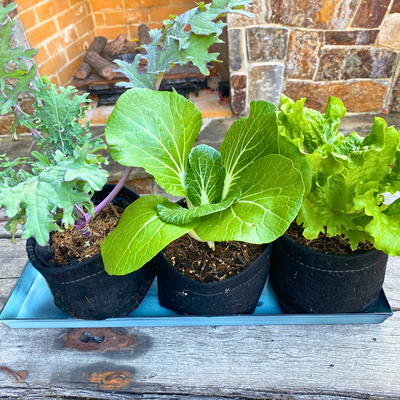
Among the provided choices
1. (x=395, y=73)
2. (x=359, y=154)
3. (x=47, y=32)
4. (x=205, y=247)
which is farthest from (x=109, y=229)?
(x=395, y=73)

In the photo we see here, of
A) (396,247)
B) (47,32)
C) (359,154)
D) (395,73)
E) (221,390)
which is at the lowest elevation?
(221,390)

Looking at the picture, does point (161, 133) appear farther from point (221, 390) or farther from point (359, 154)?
point (221, 390)

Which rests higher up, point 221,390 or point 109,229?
point 109,229

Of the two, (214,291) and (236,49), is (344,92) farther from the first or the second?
(214,291)

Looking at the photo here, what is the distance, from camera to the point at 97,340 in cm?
69

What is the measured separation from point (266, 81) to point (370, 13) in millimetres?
475

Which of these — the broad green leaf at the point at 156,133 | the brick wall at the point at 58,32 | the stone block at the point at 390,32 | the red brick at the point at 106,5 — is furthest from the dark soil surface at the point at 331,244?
the red brick at the point at 106,5

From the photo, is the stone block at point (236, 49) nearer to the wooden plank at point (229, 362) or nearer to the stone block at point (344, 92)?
the stone block at point (344, 92)

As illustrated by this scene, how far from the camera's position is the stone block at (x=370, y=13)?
1301 mm

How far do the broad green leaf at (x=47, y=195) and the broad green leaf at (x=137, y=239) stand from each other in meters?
0.13

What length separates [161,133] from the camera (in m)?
0.63

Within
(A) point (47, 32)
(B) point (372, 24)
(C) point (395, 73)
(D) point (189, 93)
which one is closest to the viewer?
(B) point (372, 24)

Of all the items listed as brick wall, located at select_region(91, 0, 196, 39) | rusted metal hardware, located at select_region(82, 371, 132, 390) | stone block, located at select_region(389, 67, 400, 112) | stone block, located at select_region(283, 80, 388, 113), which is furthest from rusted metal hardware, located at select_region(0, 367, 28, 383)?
brick wall, located at select_region(91, 0, 196, 39)

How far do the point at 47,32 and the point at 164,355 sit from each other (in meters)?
1.61
